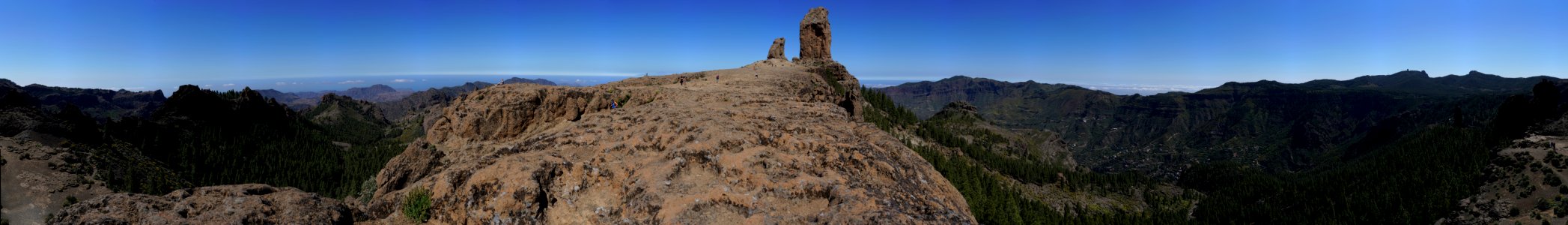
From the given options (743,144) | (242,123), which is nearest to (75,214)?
(743,144)

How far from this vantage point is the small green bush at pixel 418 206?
444 inches

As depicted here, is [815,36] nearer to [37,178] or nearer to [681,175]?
[681,175]

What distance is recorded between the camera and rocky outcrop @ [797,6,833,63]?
310ft

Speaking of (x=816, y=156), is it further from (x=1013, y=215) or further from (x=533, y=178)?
(x=1013, y=215)

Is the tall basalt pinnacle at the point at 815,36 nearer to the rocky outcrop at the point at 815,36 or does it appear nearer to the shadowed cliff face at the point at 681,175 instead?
the rocky outcrop at the point at 815,36

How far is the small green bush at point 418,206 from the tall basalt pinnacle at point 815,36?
8382 cm

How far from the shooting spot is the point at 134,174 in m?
82.5

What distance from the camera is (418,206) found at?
445 inches

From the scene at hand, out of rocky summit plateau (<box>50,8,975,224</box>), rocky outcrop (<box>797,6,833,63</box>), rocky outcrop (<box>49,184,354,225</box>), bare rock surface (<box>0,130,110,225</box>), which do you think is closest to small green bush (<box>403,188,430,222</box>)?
rocky summit plateau (<box>50,8,975,224</box>)

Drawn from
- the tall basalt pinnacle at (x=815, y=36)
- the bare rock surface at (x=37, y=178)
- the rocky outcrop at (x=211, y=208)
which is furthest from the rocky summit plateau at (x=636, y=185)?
the tall basalt pinnacle at (x=815, y=36)

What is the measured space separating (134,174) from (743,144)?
12113cm

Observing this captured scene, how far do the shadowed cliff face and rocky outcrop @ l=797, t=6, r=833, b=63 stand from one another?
7654 cm

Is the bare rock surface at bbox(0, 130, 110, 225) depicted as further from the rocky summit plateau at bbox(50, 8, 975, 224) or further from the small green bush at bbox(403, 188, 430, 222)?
the small green bush at bbox(403, 188, 430, 222)

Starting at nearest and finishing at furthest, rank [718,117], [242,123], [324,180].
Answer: [718,117] → [324,180] → [242,123]
